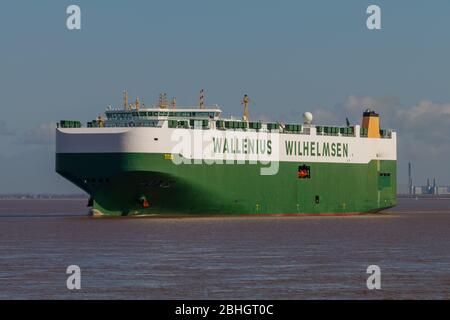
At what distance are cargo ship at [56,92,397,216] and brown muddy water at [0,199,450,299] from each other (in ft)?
26.7

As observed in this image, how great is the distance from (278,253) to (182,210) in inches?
1398

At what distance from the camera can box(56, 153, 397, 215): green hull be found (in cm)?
8031

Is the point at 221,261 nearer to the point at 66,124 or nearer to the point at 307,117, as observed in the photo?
the point at 66,124

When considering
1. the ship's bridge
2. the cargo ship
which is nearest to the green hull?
the cargo ship

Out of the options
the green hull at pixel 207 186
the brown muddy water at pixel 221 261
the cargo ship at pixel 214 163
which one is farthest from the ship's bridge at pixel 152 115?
the brown muddy water at pixel 221 261

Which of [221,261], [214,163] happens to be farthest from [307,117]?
[221,261]

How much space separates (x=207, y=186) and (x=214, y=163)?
1.97 metres

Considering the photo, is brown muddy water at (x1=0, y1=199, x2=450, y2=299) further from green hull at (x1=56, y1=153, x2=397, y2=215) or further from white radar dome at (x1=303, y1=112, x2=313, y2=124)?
white radar dome at (x1=303, y1=112, x2=313, y2=124)

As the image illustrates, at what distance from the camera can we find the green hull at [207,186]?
80.3 metres

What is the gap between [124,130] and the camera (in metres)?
80.7
